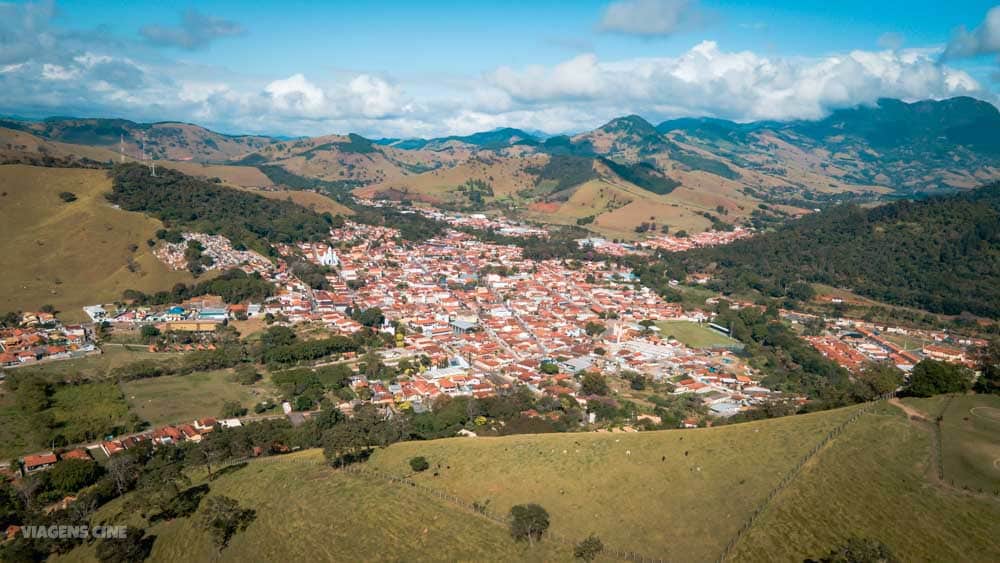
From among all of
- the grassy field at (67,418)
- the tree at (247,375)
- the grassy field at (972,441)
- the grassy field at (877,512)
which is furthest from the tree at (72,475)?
the grassy field at (972,441)

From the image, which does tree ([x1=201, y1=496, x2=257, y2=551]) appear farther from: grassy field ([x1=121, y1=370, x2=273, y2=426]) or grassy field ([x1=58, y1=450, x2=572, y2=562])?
grassy field ([x1=121, y1=370, x2=273, y2=426])

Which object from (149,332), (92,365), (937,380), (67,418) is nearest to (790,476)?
(937,380)

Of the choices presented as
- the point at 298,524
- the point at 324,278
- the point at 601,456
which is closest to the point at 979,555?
the point at 601,456

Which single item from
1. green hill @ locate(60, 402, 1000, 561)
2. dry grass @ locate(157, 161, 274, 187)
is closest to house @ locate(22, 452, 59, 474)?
green hill @ locate(60, 402, 1000, 561)

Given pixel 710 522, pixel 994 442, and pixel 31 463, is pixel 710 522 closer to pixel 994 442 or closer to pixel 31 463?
pixel 994 442

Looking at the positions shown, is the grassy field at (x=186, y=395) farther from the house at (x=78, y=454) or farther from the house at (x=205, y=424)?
the house at (x=78, y=454)

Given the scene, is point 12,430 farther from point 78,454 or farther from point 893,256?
point 893,256
